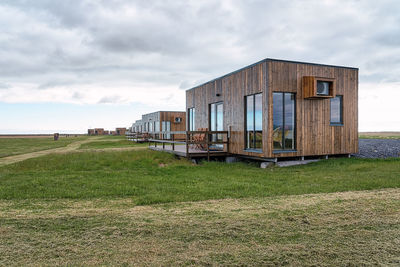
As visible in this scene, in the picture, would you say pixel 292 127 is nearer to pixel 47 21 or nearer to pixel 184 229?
pixel 184 229

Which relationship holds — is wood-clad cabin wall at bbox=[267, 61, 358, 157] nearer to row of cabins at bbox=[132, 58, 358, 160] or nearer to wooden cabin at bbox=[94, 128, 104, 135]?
row of cabins at bbox=[132, 58, 358, 160]

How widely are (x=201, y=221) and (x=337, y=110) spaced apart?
373 inches

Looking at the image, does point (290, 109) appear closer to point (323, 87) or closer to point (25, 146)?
point (323, 87)

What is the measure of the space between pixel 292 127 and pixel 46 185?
779 centimetres

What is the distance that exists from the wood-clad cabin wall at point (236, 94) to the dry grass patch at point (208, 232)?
592cm

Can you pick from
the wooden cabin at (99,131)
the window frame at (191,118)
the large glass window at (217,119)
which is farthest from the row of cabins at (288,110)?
the wooden cabin at (99,131)

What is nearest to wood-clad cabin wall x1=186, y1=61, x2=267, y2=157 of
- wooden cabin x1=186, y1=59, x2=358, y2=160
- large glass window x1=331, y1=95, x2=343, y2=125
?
wooden cabin x1=186, y1=59, x2=358, y2=160

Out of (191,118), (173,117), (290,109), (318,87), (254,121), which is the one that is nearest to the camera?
(290,109)

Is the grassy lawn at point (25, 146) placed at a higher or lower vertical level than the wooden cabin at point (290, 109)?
lower

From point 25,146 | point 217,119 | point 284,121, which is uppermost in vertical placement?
point 217,119

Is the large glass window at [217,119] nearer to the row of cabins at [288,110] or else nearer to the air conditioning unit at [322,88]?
the row of cabins at [288,110]

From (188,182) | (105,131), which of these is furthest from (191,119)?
(105,131)

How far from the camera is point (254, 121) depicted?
1096 cm

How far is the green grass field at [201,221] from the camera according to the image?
2945 mm
